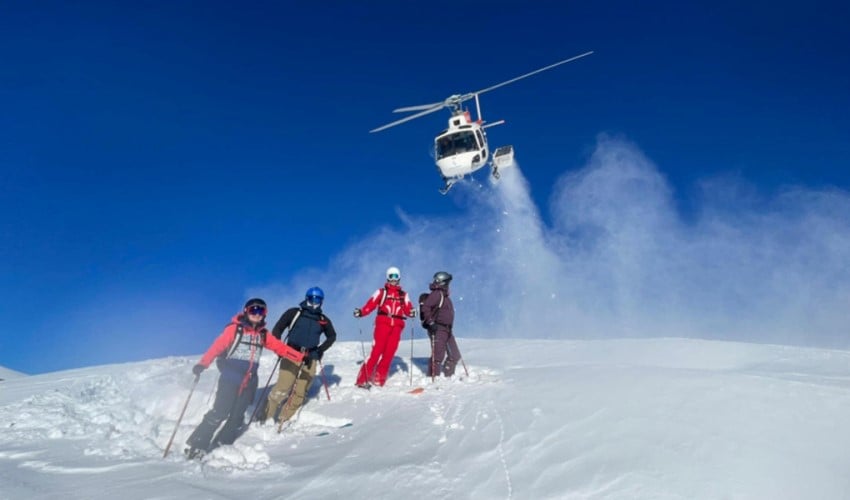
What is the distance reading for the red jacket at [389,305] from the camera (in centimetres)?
959

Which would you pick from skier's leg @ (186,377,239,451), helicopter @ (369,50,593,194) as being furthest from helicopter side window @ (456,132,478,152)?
skier's leg @ (186,377,239,451)

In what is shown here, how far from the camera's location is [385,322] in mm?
9539

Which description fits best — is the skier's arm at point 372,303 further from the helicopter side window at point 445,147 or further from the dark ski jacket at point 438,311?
the helicopter side window at point 445,147

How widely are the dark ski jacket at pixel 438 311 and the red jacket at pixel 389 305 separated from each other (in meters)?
0.40

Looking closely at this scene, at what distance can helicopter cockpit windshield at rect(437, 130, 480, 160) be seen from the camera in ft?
61.1

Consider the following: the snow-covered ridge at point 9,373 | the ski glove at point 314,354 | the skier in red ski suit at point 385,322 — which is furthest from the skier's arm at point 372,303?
the snow-covered ridge at point 9,373

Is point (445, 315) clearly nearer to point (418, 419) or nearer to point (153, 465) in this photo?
point (418, 419)

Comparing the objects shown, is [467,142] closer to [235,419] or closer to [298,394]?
[298,394]

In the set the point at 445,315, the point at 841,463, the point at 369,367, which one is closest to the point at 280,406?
the point at 369,367

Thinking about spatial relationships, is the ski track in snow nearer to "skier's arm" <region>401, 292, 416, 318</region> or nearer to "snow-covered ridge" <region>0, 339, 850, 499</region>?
"snow-covered ridge" <region>0, 339, 850, 499</region>

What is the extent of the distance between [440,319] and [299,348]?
317 centimetres

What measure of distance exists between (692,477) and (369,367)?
6.49 metres

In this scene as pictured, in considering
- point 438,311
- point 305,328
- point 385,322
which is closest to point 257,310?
point 305,328

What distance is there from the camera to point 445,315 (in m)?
9.88
